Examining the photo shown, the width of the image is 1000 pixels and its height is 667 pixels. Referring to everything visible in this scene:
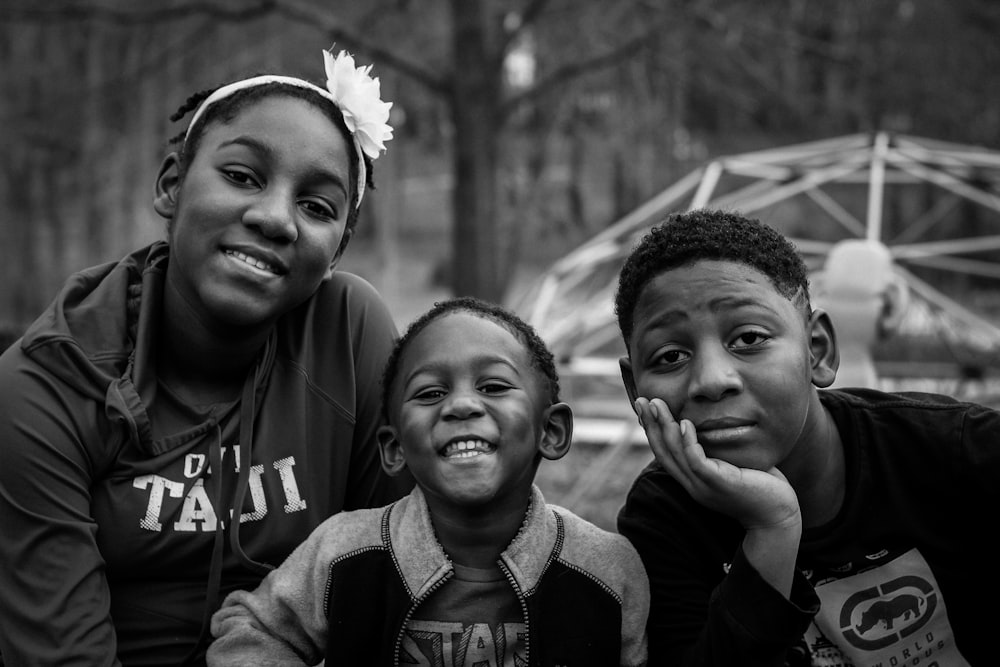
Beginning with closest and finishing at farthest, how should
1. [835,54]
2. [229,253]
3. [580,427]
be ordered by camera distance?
[229,253] → [835,54] → [580,427]

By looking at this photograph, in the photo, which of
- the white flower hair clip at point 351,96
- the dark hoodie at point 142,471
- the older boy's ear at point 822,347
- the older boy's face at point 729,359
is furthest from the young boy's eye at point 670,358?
the white flower hair clip at point 351,96

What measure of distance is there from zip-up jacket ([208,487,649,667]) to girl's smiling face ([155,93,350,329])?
52 centimetres

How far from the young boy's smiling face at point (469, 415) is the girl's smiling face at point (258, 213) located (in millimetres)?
307

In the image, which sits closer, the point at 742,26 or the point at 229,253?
the point at 229,253

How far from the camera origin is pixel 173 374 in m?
2.46

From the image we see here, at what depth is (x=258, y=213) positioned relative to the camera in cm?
227

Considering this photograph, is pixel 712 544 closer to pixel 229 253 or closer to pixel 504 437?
pixel 504 437

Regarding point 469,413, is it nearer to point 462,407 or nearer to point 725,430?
point 462,407

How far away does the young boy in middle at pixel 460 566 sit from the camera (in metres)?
2.15

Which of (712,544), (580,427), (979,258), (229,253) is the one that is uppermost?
(979,258)

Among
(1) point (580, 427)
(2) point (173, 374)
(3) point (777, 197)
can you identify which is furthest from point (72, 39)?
(2) point (173, 374)

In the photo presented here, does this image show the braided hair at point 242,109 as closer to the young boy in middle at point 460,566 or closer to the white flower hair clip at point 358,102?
the white flower hair clip at point 358,102

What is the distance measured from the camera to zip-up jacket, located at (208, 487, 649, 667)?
7.03ft

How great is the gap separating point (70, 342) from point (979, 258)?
18654 millimetres
